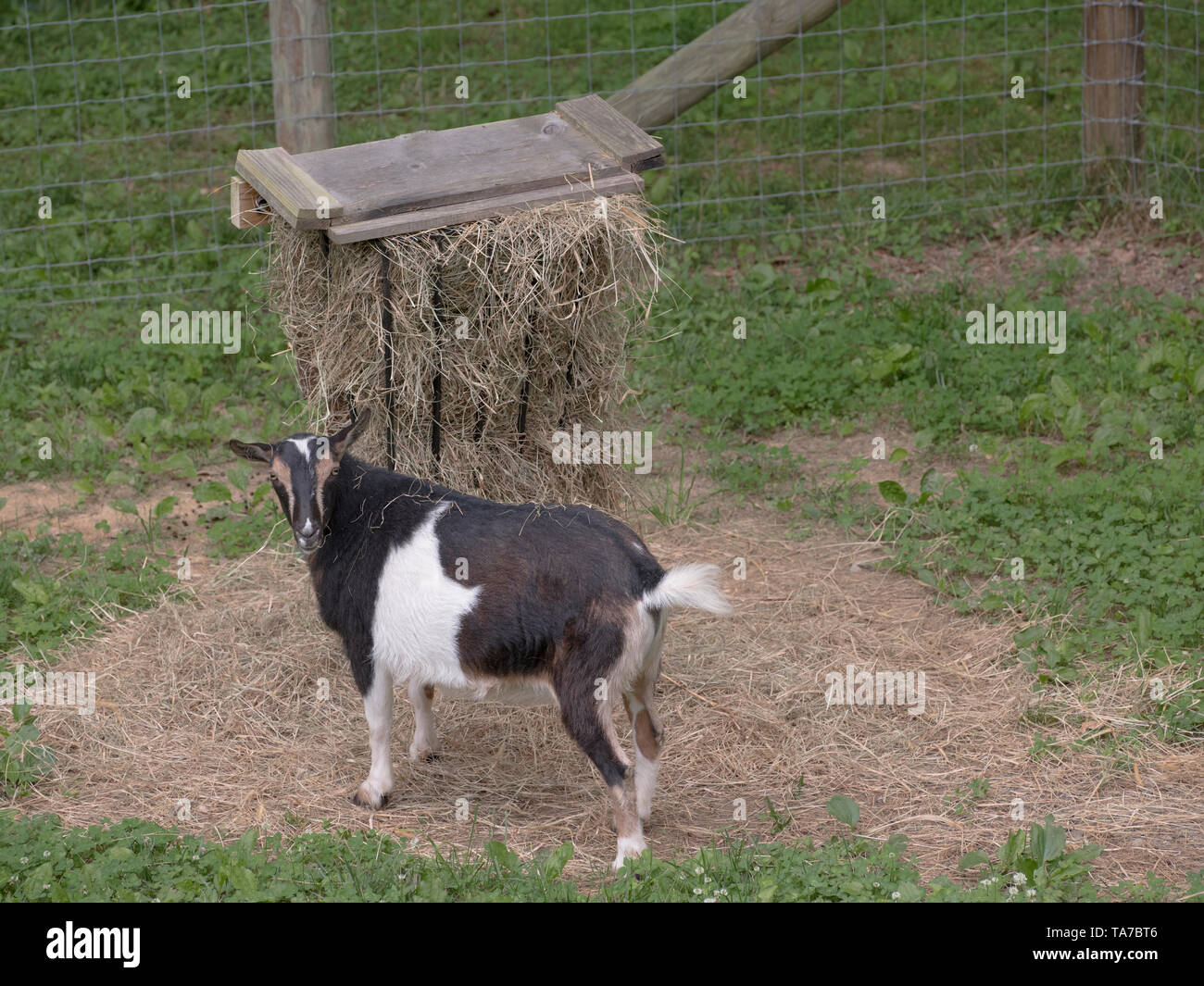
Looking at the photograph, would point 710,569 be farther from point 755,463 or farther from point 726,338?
point 726,338

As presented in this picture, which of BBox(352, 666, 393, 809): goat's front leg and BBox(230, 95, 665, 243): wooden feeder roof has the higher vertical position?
BBox(230, 95, 665, 243): wooden feeder roof

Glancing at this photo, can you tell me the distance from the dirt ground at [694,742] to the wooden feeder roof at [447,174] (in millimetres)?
1851

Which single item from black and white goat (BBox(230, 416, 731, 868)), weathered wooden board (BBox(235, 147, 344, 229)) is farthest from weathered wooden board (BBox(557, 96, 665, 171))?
black and white goat (BBox(230, 416, 731, 868))

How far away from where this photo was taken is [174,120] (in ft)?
34.9

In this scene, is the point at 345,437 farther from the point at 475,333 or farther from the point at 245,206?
the point at 245,206

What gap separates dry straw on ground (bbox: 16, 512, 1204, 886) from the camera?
15.7ft

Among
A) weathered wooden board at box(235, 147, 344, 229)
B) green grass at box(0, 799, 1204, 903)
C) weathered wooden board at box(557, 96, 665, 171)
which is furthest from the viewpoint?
weathered wooden board at box(557, 96, 665, 171)

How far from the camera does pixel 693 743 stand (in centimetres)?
535

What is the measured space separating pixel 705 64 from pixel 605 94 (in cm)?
203

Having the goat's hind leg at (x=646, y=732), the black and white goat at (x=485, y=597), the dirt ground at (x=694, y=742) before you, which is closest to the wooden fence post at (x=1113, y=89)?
the dirt ground at (x=694, y=742)

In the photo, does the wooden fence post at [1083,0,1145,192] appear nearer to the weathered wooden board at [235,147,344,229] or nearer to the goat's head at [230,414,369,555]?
the weathered wooden board at [235,147,344,229]

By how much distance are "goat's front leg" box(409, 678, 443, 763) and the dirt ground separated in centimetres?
6

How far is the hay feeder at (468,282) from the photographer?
16.9ft

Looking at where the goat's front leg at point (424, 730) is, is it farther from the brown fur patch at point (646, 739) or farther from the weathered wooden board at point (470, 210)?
the weathered wooden board at point (470, 210)
